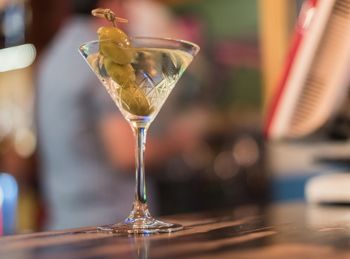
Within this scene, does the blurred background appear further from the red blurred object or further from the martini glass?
the martini glass

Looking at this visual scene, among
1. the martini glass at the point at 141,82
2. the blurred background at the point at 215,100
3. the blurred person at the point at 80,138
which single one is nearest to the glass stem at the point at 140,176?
the martini glass at the point at 141,82

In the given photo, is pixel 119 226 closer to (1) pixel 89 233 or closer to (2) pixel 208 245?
(1) pixel 89 233

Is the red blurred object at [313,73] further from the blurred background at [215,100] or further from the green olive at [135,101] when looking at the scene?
Answer: the blurred background at [215,100]

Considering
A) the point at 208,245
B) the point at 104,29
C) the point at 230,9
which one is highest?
the point at 230,9

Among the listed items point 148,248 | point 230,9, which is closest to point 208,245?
point 148,248

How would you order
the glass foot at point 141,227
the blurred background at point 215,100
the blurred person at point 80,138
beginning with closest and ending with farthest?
the glass foot at point 141,227 → the blurred person at point 80,138 → the blurred background at point 215,100

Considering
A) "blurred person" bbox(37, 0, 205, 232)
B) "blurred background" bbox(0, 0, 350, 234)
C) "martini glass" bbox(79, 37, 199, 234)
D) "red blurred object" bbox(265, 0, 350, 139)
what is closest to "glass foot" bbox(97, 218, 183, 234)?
"martini glass" bbox(79, 37, 199, 234)
